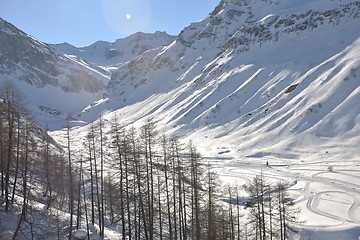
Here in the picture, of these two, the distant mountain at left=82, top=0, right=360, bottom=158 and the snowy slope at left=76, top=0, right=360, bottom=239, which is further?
the distant mountain at left=82, top=0, right=360, bottom=158

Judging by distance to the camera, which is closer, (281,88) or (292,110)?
(292,110)

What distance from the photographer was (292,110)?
107250 mm

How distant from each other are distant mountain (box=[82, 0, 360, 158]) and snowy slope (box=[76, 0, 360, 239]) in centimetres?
40

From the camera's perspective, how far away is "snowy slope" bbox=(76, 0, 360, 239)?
196 ft

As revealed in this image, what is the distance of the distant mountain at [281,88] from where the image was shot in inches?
3809

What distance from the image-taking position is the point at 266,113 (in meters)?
116

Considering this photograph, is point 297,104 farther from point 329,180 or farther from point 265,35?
point 265,35

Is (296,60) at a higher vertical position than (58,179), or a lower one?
higher

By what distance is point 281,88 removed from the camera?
12531 cm

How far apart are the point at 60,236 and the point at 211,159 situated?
69.7 meters

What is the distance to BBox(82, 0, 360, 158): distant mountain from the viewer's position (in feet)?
317

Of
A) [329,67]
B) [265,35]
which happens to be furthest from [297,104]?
[265,35]

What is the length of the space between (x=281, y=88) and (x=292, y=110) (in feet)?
65.7

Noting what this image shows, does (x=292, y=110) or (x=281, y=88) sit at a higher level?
(x=281, y=88)
